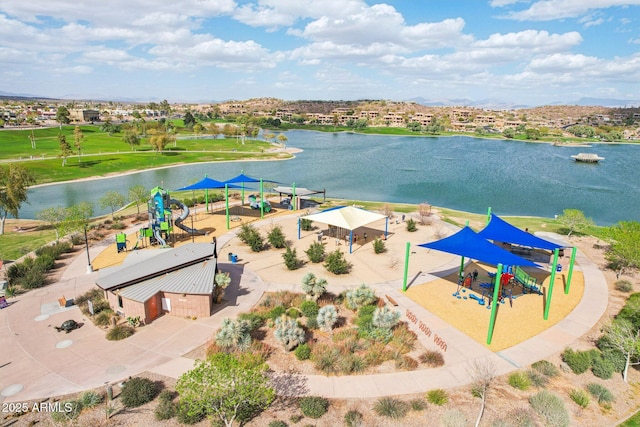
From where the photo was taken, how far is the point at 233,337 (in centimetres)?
1494

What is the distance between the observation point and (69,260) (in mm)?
24516

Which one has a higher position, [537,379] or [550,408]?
[550,408]

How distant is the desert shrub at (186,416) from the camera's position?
1139 cm

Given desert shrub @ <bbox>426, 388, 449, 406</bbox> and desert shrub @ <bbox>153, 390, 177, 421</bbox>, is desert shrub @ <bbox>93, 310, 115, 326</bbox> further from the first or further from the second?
desert shrub @ <bbox>426, 388, 449, 406</bbox>

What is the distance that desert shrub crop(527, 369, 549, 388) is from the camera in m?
13.3

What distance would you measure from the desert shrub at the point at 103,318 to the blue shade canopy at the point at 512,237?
66.1 ft

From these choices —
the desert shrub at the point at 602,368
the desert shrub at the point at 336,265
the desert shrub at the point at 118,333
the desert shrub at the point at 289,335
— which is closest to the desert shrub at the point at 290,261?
the desert shrub at the point at 336,265

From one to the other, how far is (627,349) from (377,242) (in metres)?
14.7

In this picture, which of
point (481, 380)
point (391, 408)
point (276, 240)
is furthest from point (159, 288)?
point (481, 380)

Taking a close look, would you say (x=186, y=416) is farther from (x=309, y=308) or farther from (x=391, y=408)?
(x=309, y=308)

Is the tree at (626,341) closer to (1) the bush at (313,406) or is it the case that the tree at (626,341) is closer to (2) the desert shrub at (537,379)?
(2) the desert shrub at (537,379)

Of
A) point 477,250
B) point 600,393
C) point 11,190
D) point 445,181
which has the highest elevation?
point 11,190

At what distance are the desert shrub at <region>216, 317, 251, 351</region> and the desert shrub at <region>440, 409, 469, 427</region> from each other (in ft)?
24.8

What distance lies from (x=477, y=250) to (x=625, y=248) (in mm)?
9554
